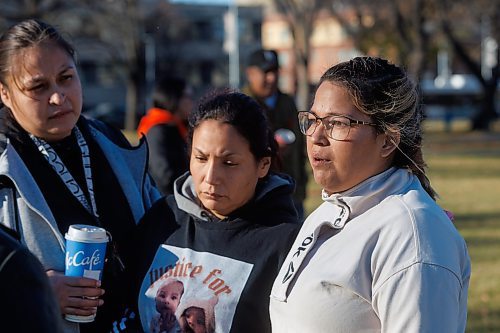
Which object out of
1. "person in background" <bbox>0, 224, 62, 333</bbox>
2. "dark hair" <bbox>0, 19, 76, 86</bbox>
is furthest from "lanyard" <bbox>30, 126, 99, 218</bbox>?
"person in background" <bbox>0, 224, 62, 333</bbox>

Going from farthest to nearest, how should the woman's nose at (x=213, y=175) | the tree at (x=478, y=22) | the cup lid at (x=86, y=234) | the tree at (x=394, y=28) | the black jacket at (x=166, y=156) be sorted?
the tree at (x=478, y=22), the tree at (x=394, y=28), the black jacket at (x=166, y=156), the woman's nose at (x=213, y=175), the cup lid at (x=86, y=234)

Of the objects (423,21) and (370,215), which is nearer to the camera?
(370,215)

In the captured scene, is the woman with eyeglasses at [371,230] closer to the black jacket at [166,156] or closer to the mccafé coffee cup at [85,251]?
the mccafé coffee cup at [85,251]

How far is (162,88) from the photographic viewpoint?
691 centimetres

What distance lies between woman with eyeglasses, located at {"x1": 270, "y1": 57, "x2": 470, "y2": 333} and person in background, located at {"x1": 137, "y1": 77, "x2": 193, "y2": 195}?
348cm

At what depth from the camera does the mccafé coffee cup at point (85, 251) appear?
2678 millimetres

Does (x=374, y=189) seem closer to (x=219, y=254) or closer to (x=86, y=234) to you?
(x=219, y=254)

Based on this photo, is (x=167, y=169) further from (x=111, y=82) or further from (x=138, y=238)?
(x=111, y=82)

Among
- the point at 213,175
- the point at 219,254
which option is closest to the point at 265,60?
the point at 213,175

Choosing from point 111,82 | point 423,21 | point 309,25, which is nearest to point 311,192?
point 309,25

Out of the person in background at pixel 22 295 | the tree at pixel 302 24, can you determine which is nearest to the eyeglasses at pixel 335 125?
the person in background at pixel 22 295

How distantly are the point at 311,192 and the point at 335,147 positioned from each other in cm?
1404

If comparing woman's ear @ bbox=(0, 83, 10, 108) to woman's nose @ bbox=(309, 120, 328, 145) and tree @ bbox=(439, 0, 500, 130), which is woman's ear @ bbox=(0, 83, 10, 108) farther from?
tree @ bbox=(439, 0, 500, 130)

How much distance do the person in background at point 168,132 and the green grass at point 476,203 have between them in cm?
194
